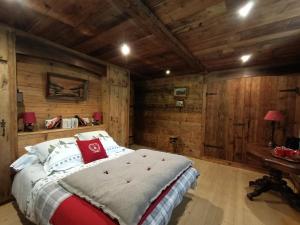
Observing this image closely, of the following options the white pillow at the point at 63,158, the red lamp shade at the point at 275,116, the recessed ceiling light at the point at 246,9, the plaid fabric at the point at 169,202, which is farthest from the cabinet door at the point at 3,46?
the red lamp shade at the point at 275,116

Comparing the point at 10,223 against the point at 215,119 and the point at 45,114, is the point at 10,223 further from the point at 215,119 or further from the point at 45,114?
the point at 215,119

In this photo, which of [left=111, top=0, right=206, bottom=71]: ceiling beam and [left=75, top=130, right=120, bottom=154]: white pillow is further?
[left=75, top=130, right=120, bottom=154]: white pillow

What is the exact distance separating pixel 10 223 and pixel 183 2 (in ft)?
10.1

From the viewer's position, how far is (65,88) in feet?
9.41

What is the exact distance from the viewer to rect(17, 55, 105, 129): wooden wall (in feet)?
7.89

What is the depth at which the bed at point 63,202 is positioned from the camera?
114 centimetres

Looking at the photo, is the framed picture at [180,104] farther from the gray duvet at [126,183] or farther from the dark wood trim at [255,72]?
the gray duvet at [126,183]

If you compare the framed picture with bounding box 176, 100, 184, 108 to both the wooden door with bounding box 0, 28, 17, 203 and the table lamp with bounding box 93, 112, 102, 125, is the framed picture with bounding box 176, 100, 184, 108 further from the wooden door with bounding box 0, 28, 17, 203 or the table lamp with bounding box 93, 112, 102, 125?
the wooden door with bounding box 0, 28, 17, 203

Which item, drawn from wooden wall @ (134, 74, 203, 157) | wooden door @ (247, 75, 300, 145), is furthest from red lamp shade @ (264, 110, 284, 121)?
wooden wall @ (134, 74, 203, 157)

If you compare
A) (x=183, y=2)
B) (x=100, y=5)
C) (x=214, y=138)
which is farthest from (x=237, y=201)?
(x=100, y=5)

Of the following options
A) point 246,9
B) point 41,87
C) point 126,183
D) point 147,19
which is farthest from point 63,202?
point 246,9

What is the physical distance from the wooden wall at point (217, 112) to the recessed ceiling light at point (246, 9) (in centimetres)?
215

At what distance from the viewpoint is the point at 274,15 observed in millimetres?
1688

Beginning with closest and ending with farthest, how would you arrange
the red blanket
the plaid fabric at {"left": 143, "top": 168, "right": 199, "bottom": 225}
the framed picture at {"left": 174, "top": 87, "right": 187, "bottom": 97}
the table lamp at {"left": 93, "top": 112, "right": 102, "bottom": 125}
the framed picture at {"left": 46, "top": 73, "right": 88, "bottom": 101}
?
the red blanket → the plaid fabric at {"left": 143, "top": 168, "right": 199, "bottom": 225} → the framed picture at {"left": 46, "top": 73, "right": 88, "bottom": 101} → the table lamp at {"left": 93, "top": 112, "right": 102, "bottom": 125} → the framed picture at {"left": 174, "top": 87, "right": 187, "bottom": 97}
